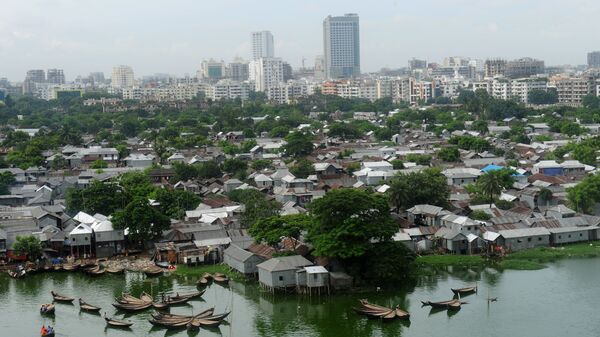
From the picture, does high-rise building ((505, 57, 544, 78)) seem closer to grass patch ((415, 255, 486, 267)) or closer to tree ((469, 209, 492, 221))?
tree ((469, 209, 492, 221))

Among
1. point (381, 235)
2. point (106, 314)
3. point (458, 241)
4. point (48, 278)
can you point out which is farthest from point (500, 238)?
point (48, 278)

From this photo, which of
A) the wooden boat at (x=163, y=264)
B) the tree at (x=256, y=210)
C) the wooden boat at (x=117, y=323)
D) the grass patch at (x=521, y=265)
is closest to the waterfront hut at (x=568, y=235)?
the grass patch at (x=521, y=265)

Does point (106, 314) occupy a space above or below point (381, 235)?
below

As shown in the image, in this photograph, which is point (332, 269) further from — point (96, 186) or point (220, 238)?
point (96, 186)

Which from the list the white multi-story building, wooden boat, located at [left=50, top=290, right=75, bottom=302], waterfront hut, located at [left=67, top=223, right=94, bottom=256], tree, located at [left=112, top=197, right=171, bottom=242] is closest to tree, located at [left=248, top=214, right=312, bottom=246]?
tree, located at [left=112, top=197, right=171, bottom=242]

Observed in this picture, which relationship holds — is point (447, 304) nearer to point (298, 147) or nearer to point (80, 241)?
point (80, 241)
